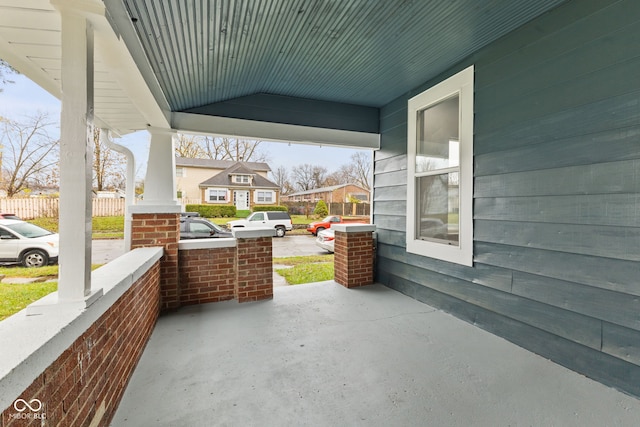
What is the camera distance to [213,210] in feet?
21.4

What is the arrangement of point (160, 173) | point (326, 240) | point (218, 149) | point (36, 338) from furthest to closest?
point (218, 149)
point (326, 240)
point (160, 173)
point (36, 338)

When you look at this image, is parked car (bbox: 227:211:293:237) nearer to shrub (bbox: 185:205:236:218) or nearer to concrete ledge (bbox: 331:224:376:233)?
shrub (bbox: 185:205:236:218)

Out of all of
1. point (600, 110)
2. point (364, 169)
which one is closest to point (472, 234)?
point (600, 110)

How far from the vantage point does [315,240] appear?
24.9 ft

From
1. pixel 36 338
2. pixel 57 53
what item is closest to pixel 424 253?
pixel 36 338

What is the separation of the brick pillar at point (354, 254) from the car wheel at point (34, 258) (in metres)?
3.20

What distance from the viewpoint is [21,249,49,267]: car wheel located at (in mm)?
1374

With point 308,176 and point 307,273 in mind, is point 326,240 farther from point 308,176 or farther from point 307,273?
point 308,176

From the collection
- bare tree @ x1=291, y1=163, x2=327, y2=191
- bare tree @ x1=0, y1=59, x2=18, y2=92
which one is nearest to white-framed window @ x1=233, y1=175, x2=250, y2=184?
bare tree @ x1=291, y1=163, x2=327, y2=191

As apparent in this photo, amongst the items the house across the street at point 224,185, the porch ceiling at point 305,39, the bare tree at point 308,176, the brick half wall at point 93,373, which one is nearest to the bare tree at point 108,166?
the porch ceiling at point 305,39

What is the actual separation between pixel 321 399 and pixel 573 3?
3.22 meters

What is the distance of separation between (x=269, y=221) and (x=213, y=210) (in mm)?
1276

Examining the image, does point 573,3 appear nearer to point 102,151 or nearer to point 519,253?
point 519,253

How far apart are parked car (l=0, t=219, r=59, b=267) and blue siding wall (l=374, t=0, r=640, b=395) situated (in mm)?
3114
